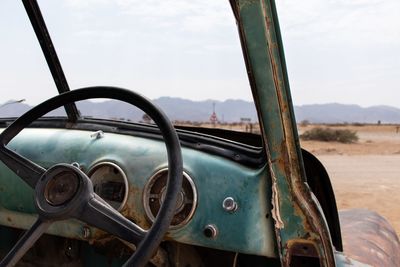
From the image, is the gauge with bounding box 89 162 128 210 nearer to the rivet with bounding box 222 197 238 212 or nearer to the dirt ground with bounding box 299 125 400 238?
the rivet with bounding box 222 197 238 212

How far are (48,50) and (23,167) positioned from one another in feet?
3.23

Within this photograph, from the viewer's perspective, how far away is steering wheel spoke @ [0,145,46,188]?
2098 mm

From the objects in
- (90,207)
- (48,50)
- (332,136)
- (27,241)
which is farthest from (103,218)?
(332,136)

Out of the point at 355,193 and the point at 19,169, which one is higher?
the point at 19,169

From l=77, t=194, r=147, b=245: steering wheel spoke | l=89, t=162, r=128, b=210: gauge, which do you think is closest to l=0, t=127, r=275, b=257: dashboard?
l=89, t=162, r=128, b=210: gauge

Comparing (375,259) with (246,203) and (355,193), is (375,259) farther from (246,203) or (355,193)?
(355,193)

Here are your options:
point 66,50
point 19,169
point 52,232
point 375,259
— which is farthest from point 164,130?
point 375,259

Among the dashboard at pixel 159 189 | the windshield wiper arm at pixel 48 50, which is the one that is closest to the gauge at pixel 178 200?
the dashboard at pixel 159 189

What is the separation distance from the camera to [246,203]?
208 centimetres

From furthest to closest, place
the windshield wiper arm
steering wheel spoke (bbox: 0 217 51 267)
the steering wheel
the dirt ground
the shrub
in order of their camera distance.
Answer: the shrub
the dirt ground
the windshield wiper arm
steering wheel spoke (bbox: 0 217 51 267)
the steering wheel

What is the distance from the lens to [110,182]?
238 centimetres

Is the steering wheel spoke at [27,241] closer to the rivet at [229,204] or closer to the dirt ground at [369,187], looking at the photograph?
the rivet at [229,204]

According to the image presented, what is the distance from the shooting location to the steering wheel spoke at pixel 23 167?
210 cm

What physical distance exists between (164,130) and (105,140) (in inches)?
26.0
